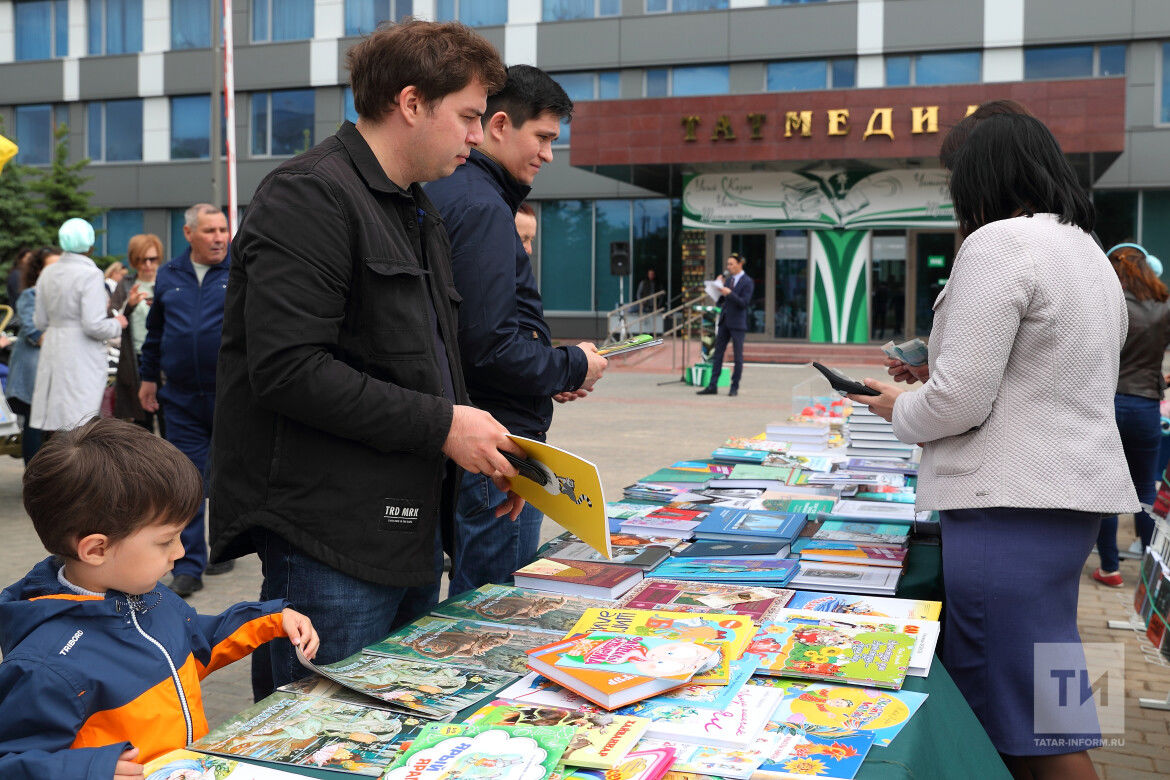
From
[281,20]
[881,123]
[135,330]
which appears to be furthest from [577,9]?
[135,330]

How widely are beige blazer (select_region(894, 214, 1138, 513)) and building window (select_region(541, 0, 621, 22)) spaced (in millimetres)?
26611

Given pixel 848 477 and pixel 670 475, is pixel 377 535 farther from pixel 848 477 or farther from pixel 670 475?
pixel 848 477

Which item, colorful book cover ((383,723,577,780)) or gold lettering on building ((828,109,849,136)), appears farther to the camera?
gold lettering on building ((828,109,849,136))

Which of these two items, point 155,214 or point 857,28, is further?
point 155,214

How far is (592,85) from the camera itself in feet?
90.7

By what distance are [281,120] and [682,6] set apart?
1167cm

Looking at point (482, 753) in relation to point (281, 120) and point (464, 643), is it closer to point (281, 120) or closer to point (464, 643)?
point (464, 643)

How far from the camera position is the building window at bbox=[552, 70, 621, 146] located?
90.0ft

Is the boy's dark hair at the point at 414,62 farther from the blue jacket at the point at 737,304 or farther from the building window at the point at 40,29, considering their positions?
the building window at the point at 40,29

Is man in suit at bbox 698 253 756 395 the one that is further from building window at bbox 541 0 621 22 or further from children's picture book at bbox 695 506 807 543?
building window at bbox 541 0 621 22

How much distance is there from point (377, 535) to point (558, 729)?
2.04 ft

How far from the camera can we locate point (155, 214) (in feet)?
102

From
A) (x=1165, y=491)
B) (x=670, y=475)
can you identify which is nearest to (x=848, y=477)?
(x=670, y=475)

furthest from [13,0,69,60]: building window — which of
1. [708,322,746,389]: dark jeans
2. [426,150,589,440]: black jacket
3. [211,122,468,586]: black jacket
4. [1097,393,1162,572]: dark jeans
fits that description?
[211,122,468,586]: black jacket
